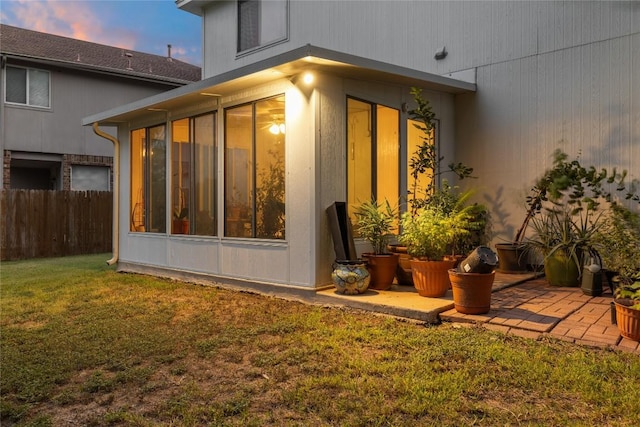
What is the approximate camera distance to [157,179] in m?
7.46

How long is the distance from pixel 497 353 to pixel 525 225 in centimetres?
378

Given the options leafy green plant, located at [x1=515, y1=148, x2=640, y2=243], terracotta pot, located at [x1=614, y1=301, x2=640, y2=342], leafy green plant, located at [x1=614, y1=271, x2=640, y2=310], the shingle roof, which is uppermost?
the shingle roof

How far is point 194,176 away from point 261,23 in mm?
4990

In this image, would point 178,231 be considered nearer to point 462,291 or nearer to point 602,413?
point 462,291

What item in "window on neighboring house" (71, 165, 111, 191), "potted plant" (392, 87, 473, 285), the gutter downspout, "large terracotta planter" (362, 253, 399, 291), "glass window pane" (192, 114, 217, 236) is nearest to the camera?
"large terracotta planter" (362, 253, 399, 291)

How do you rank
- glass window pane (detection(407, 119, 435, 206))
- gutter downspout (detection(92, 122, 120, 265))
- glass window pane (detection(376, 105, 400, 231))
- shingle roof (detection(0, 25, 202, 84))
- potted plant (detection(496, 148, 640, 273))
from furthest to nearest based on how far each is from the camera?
shingle roof (detection(0, 25, 202, 84))
gutter downspout (detection(92, 122, 120, 265))
glass window pane (detection(407, 119, 435, 206))
glass window pane (detection(376, 105, 400, 231))
potted plant (detection(496, 148, 640, 273))

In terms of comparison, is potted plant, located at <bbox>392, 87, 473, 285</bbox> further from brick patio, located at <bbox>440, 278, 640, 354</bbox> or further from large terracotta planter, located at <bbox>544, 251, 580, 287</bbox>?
large terracotta planter, located at <bbox>544, 251, 580, 287</bbox>

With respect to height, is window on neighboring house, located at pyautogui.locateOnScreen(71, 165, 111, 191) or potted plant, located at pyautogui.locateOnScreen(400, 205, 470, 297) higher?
window on neighboring house, located at pyautogui.locateOnScreen(71, 165, 111, 191)

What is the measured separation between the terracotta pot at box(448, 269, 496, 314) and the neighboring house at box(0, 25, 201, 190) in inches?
496

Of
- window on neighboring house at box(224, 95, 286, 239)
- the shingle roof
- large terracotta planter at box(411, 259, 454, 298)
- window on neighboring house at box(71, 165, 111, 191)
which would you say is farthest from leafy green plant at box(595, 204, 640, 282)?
the shingle roof

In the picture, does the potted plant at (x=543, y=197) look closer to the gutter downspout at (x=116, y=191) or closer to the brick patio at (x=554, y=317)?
the brick patio at (x=554, y=317)

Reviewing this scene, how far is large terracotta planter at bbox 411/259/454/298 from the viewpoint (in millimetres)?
4746

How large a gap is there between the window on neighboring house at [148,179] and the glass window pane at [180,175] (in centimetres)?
25

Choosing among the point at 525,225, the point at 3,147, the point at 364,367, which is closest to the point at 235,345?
the point at 364,367
